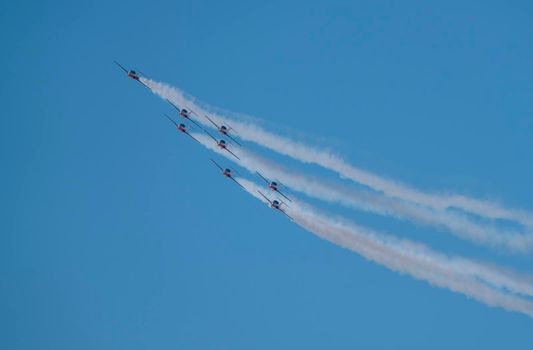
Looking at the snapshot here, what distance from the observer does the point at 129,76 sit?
161ft

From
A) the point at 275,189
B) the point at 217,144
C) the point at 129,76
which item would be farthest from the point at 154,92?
the point at 275,189

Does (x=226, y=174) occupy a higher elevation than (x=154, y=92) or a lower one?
lower

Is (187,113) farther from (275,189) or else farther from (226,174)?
(275,189)

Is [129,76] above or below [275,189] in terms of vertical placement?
above

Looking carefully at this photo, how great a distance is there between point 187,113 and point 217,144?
3101mm

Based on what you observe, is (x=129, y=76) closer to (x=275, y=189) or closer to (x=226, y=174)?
(x=226, y=174)

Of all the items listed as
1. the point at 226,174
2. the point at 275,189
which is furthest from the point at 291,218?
the point at 226,174

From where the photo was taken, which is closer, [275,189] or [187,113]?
[275,189]

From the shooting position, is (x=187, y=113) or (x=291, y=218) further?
(x=187, y=113)

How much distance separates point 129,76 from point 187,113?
15.8 feet

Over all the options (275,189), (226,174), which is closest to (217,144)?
(226,174)

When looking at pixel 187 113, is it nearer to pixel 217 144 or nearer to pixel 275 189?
pixel 217 144

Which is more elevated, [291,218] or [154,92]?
[154,92]

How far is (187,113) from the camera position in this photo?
48594mm
